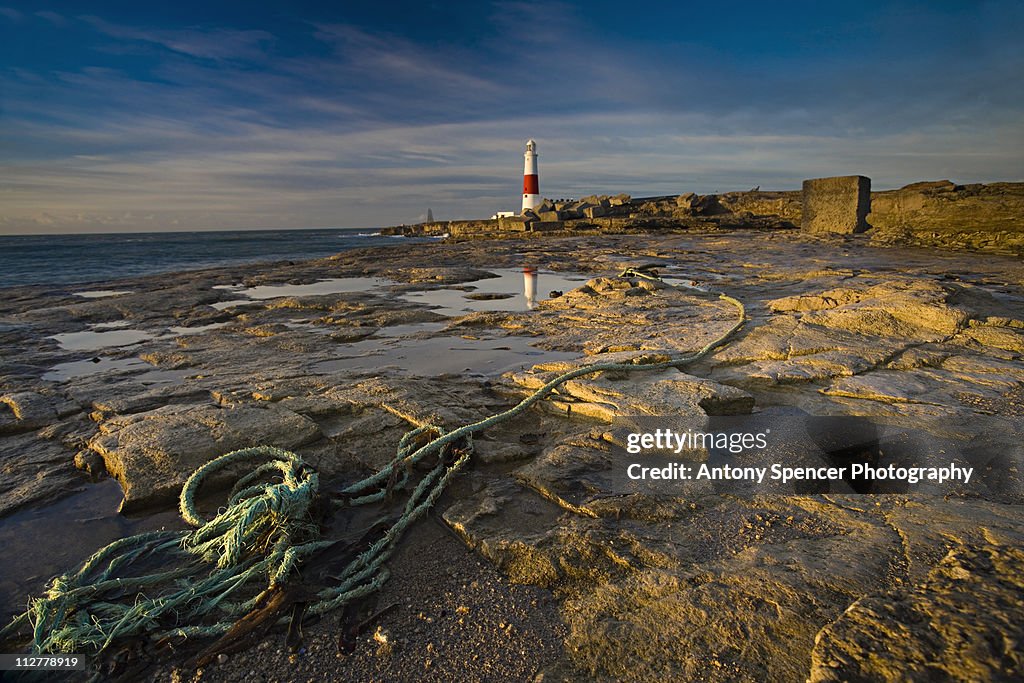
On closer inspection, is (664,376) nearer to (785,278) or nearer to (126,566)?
(126,566)

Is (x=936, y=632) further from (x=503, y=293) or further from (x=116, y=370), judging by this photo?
(x=503, y=293)

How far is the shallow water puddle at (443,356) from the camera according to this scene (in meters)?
3.81

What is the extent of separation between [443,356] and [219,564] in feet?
8.60

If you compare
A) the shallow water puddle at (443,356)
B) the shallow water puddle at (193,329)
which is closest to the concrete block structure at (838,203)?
the shallow water puddle at (443,356)

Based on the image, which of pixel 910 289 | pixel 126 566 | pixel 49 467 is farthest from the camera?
pixel 910 289

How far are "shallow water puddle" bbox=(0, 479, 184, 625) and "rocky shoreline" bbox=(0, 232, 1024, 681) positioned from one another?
0.19 ft

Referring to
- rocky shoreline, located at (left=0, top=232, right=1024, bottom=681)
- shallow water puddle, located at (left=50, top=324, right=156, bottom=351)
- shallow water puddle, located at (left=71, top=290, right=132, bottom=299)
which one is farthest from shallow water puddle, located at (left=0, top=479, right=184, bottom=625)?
shallow water puddle, located at (left=71, top=290, right=132, bottom=299)

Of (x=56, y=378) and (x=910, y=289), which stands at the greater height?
(x=910, y=289)

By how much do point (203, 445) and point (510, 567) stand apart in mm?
1563

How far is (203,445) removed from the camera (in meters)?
2.31

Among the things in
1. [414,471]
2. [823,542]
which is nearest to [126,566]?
[414,471]

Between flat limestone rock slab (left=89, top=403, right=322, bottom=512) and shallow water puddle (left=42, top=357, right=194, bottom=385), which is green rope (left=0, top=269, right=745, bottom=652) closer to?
flat limestone rock slab (left=89, top=403, right=322, bottom=512)

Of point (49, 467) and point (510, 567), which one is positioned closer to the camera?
point (510, 567)

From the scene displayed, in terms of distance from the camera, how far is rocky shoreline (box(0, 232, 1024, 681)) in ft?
4.13
